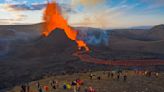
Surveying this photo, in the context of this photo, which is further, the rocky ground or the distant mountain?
the distant mountain

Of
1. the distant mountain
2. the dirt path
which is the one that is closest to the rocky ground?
the distant mountain

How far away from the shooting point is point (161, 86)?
1886 inches

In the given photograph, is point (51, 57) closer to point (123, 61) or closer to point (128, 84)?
point (123, 61)

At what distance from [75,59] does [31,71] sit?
16.7 m

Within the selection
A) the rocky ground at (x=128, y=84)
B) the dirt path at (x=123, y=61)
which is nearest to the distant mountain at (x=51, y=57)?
the dirt path at (x=123, y=61)

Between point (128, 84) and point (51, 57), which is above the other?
point (128, 84)

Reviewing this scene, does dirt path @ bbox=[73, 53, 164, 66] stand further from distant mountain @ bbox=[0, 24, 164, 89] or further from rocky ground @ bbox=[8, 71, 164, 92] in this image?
rocky ground @ bbox=[8, 71, 164, 92]

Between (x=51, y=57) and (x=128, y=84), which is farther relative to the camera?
(x=51, y=57)

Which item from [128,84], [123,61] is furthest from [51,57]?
[128,84]

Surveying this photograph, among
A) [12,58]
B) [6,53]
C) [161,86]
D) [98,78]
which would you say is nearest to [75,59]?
[12,58]

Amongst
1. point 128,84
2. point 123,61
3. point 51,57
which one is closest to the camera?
point 128,84

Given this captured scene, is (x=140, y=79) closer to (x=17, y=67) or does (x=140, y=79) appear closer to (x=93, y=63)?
(x=93, y=63)

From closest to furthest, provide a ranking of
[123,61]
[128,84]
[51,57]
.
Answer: [128,84] → [123,61] → [51,57]

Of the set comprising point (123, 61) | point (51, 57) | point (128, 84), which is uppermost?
point (128, 84)
